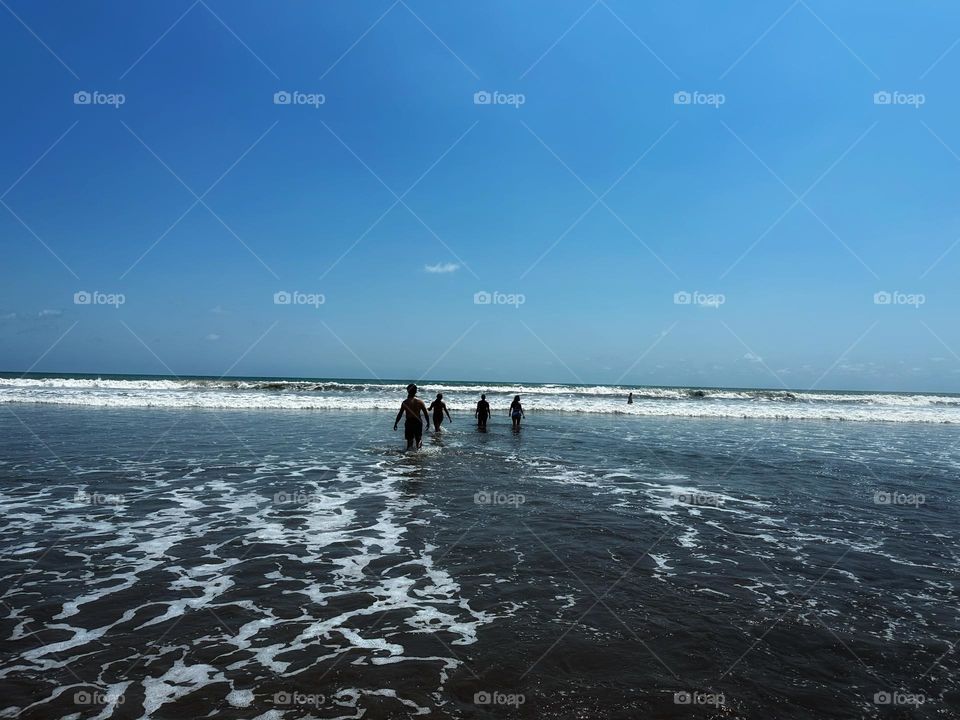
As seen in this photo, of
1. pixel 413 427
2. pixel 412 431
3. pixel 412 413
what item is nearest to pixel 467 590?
pixel 412 413

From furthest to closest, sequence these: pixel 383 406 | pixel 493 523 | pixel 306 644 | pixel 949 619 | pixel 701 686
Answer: pixel 383 406 < pixel 493 523 < pixel 949 619 < pixel 306 644 < pixel 701 686

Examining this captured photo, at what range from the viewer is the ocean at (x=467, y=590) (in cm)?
444

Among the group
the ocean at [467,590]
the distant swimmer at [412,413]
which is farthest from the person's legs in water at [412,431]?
the ocean at [467,590]

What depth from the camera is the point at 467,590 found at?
6578mm

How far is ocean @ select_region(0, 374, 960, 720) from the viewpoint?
4441 millimetres

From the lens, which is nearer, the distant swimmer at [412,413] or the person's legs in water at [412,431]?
the distant swimmer at [412,413]

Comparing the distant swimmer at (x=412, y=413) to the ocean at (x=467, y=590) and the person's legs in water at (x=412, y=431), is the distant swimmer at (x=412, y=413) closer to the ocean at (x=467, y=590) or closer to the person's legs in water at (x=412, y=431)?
the person's legs in water at (x=412, y=431)

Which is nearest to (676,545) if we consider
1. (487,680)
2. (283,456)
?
(487,680)

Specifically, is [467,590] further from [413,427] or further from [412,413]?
[413,427]

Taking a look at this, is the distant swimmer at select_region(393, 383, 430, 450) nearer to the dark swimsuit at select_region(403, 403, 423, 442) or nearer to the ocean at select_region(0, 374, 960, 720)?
the dark swimsuit at select_region(403, 403, 423, 442)

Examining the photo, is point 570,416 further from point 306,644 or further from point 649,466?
point 306,644

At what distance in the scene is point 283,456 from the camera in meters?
16.7

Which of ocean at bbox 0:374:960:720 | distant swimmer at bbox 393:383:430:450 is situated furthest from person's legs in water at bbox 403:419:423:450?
ocean at bbox 0:374:960:720

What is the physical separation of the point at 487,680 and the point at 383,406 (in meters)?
35.7
